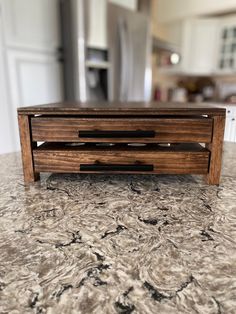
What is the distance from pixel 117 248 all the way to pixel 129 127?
31 cm

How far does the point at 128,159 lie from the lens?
1.96 ft

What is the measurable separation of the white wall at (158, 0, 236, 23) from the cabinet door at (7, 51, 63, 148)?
1891mm

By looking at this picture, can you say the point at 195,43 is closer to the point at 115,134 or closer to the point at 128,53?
the point at 128,53

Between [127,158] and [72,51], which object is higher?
[72,51]

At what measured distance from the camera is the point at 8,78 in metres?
1.60

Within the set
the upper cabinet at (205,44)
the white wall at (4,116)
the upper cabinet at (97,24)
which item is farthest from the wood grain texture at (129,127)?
the upper cabinet at (205,44)

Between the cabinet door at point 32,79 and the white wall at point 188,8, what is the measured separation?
1.89m

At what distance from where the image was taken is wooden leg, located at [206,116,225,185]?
0.57m

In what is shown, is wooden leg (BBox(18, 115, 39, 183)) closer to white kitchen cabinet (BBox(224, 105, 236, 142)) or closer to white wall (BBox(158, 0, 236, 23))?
white kitchen cabinet (BBox(224, 105, 236, 142))

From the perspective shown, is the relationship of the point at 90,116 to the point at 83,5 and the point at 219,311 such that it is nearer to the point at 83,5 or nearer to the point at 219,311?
the point at 219,311

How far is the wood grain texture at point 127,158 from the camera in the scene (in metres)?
0.59

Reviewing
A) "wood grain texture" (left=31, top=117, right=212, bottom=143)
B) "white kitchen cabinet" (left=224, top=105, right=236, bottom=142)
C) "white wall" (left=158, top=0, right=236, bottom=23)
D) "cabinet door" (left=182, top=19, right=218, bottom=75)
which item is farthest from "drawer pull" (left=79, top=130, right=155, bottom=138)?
"cabinet door" (left=182, top=19, right=218, bottom=75)

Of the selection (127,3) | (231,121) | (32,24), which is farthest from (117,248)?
(127,3)

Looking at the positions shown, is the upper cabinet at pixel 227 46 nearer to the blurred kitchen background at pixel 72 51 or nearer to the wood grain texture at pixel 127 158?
the blurred kitchen background at pixel 72 51
